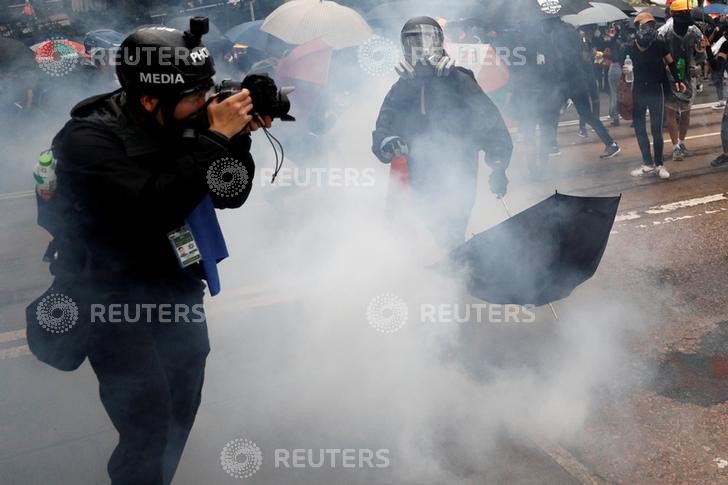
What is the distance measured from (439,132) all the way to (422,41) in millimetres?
517

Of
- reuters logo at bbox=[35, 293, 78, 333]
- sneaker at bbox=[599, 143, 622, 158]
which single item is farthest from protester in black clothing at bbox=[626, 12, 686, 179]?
reuters logo at bbox=[35, 293, 78, 333]

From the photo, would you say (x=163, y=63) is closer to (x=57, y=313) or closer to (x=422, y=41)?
(x=57, y=313)

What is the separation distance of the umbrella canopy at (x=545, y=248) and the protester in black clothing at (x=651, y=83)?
15.5 ft

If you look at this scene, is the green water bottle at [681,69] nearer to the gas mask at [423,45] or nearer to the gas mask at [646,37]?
the gas mask at [646,37]

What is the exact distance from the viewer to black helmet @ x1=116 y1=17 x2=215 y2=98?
228cm

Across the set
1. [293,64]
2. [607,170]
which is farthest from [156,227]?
[607,170]

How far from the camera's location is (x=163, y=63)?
2.28m

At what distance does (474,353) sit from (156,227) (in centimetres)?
226

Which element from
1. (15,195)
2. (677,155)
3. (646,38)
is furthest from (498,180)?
(15,195)

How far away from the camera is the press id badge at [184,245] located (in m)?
2.45

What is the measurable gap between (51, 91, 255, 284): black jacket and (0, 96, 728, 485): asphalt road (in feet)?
3.97

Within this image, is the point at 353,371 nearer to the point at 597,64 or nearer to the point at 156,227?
the point at 156,227

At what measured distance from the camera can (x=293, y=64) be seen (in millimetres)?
7887

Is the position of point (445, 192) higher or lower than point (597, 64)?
higher
